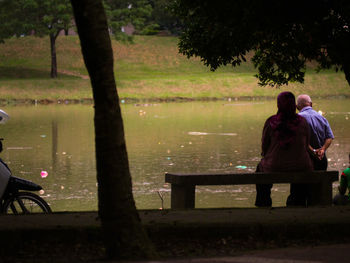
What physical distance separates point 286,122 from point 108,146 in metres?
3.03

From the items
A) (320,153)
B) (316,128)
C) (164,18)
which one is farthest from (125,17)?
(320,153)

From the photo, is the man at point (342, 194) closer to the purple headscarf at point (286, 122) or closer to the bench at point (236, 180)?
the bench at point (236, 180)

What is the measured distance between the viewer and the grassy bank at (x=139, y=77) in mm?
46062

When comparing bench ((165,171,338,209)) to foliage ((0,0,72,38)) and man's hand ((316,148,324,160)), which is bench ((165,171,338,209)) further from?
foliage ((0,0,72,38))

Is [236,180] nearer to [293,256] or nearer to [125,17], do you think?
[293,256]

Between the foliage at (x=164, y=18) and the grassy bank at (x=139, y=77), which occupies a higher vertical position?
the foliage at (x=164, y=18)

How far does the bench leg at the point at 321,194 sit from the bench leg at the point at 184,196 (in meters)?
1.39

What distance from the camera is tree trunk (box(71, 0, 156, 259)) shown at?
254 inches

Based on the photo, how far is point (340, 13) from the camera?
8.79 metres

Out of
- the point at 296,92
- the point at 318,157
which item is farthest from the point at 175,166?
the point at 296,92

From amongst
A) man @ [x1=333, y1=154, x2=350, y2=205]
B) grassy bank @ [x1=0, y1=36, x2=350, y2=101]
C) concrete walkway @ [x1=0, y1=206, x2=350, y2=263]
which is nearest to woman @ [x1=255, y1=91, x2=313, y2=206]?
man @ [x1=333, y1=154, x2=350, y2=205]

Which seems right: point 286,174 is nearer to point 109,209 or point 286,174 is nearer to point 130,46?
point 109,209

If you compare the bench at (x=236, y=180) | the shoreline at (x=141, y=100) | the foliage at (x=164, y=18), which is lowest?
the shoreline at (x=141, y=100)

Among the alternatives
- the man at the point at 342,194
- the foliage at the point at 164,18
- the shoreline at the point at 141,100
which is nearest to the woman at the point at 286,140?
the man at the point at 342,194
